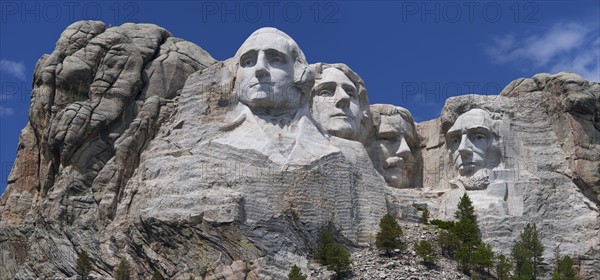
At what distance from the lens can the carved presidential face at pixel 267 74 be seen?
4703 centimetres

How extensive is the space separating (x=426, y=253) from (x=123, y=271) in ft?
25.5

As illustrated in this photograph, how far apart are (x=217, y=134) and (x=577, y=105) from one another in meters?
10.5

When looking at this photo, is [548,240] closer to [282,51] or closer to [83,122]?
[282,51]

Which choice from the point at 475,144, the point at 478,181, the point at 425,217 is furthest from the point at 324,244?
the point at 475,144

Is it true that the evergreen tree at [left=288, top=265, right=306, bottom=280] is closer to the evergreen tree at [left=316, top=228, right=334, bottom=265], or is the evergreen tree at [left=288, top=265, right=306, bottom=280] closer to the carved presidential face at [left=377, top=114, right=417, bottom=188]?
the evergreen tree at [left=316, top=228, right=334, bottom=265]

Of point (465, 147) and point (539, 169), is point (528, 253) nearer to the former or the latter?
point (539, 169)

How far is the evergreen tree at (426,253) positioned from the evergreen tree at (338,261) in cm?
196

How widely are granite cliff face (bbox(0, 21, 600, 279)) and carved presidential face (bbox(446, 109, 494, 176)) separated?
4 centimetres

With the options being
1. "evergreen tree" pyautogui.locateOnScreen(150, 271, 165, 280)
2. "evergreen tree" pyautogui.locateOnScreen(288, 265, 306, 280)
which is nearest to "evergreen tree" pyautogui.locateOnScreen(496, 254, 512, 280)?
"evergreen tree" pyautogui.locateOnScreen(288, 265, 306, 280)

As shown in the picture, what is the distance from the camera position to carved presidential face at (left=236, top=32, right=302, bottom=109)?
154 feet

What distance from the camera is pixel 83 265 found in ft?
150

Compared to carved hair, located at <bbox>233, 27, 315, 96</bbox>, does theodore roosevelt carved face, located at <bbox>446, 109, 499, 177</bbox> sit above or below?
below

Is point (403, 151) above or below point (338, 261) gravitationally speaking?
above

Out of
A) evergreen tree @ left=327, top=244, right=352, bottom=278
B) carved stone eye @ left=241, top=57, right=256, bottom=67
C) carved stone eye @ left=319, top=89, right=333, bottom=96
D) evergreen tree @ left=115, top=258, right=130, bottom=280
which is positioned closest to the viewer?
evergreen tree @ left=327, top=244, right=352, bottom=278
